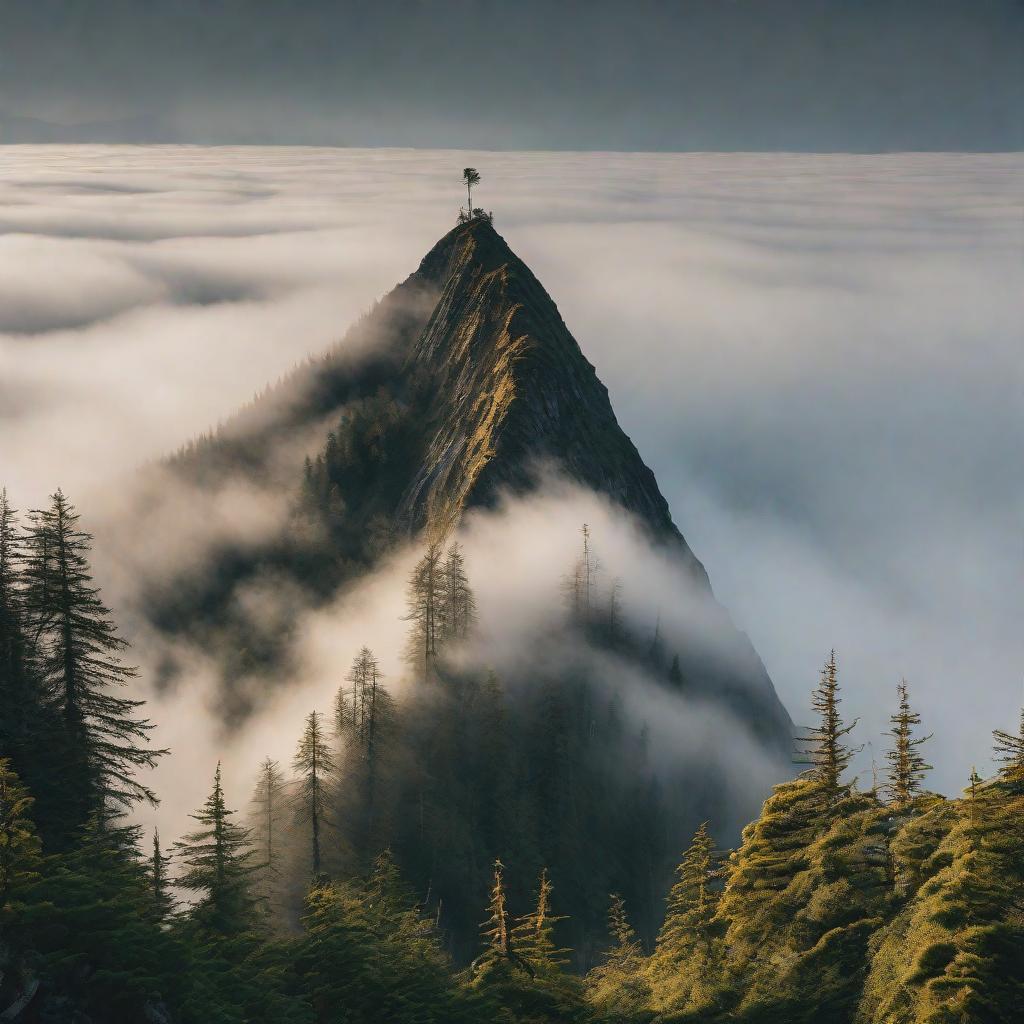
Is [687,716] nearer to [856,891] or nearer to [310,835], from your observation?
[310,835]

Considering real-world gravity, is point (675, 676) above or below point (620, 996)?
above

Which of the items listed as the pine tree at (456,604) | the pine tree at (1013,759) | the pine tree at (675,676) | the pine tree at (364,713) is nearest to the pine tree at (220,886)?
the pine tree at (1013,759)

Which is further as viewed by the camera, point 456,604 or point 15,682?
point 456,604

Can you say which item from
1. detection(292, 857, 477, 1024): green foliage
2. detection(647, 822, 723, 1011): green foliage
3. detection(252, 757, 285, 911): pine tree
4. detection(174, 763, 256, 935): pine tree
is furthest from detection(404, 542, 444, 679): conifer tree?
detection(174, 763, 256, 935): pine tree

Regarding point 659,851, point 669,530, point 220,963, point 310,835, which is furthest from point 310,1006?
point 669,530

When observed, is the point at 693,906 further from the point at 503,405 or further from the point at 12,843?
the point at 503,405

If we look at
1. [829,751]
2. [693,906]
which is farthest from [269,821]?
[829,751]

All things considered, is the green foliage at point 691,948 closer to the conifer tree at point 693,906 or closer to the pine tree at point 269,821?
the conifer tree at point 693,906

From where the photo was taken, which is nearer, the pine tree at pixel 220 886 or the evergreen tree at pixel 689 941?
the pine tree at pixel 220 886

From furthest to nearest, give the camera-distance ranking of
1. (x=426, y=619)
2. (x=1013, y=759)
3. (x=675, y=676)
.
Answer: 1. (x=675, y=676)
2. (x=426, y=619)
3. (x=1013, y=759)
